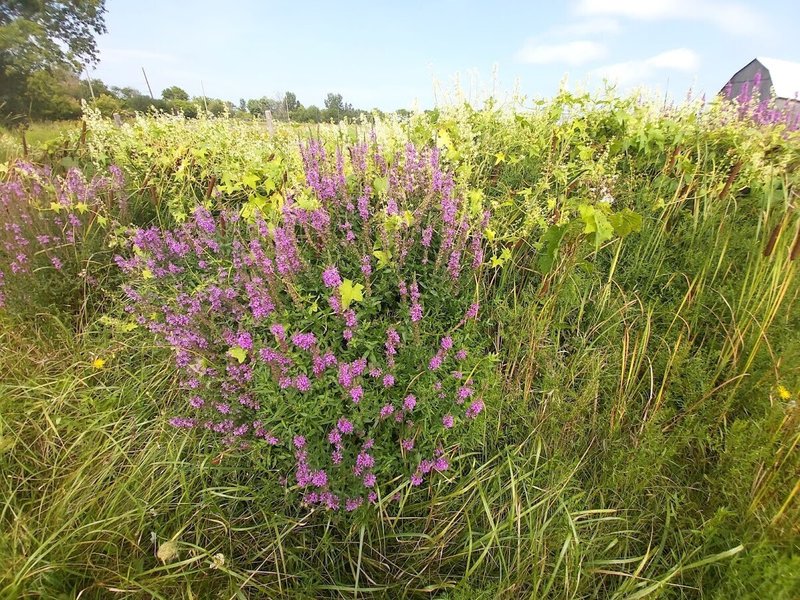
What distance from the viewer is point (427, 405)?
4.92 feet

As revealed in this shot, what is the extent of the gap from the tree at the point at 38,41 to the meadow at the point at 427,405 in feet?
74.0

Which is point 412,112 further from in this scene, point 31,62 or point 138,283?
point 31,62

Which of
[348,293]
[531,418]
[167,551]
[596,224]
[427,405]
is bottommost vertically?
[167,551]

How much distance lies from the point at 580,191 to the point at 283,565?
94.2 inches

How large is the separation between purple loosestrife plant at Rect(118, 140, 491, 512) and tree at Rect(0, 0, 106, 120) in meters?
22.9

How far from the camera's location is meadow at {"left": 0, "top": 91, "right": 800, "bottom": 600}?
1.47 m

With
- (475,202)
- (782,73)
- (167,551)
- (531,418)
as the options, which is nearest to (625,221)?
(475,202)

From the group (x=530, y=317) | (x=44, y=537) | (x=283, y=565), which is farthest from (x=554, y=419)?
(x=44, y=537)

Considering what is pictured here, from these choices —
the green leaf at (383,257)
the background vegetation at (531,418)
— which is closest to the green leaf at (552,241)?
the background vegetation at (531,418)

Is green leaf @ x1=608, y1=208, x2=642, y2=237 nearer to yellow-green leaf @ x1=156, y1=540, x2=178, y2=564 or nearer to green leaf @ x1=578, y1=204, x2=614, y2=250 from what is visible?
green leaf @ x1=578, y1=204, x2=614, y2=250

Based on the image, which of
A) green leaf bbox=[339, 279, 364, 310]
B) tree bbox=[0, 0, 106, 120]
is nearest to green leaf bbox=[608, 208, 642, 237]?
green leaf bbox=[339, 279, 364, 310]

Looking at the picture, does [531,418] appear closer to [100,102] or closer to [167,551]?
[167,551]

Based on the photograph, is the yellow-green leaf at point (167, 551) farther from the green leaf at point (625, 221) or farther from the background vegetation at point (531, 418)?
the green leaf at point (625, 221)

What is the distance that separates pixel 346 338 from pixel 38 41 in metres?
29.2
